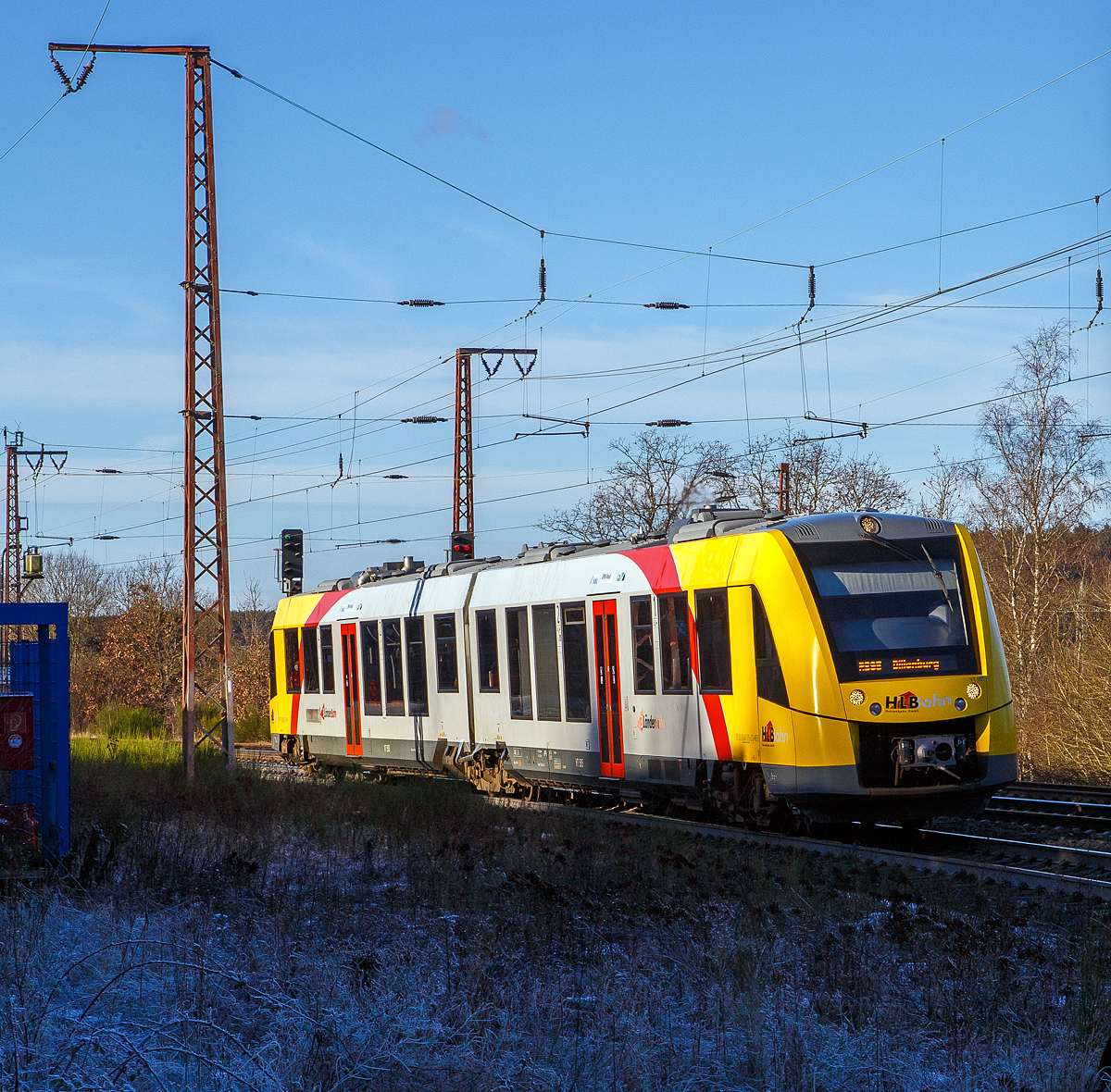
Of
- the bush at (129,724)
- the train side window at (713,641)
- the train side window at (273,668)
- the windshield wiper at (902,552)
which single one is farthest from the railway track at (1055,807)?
the bush at (129,724)

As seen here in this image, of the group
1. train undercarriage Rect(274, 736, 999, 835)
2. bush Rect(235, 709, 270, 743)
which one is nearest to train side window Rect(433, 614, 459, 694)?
train undercarriage Rect(274, 736, 999, 835)

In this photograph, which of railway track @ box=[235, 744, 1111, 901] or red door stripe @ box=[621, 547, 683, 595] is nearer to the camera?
railway track @ box=[235, 744, 1111, 901]

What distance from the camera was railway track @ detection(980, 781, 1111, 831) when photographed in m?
13.8

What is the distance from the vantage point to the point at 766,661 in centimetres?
1305

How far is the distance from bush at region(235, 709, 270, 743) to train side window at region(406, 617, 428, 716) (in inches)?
607

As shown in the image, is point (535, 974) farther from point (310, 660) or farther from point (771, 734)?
point (310, 660)

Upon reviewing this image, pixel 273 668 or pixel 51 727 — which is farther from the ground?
pixel 273 668

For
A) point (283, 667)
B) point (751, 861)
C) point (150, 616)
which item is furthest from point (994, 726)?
point (150, 616)

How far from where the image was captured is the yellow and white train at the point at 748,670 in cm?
1260

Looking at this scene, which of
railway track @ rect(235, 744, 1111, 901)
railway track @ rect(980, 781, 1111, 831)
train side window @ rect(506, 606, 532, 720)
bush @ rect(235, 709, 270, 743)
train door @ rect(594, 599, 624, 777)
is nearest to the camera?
railway track @ rect(235, 744, 1111, 901)

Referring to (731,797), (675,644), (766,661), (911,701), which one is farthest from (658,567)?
(911,701)

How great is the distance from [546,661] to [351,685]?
685cm

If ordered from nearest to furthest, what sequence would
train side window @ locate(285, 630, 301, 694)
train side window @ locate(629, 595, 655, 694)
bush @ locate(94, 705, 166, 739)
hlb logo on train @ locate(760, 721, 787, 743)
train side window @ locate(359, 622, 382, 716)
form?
hlb logo on train @ locate(760, 721, 787, 743) < train side window @ locate(629, 595, 655, 694) < train side window @ locate(359, 622, 382, 716) < train side window @ locate(285, 630, 301, 694) < bush @ locate(94, 705, 166, 739)

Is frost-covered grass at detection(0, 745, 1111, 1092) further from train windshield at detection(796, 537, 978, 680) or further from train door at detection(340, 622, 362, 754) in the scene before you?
train door at detection(340, 622, 362, 754)
